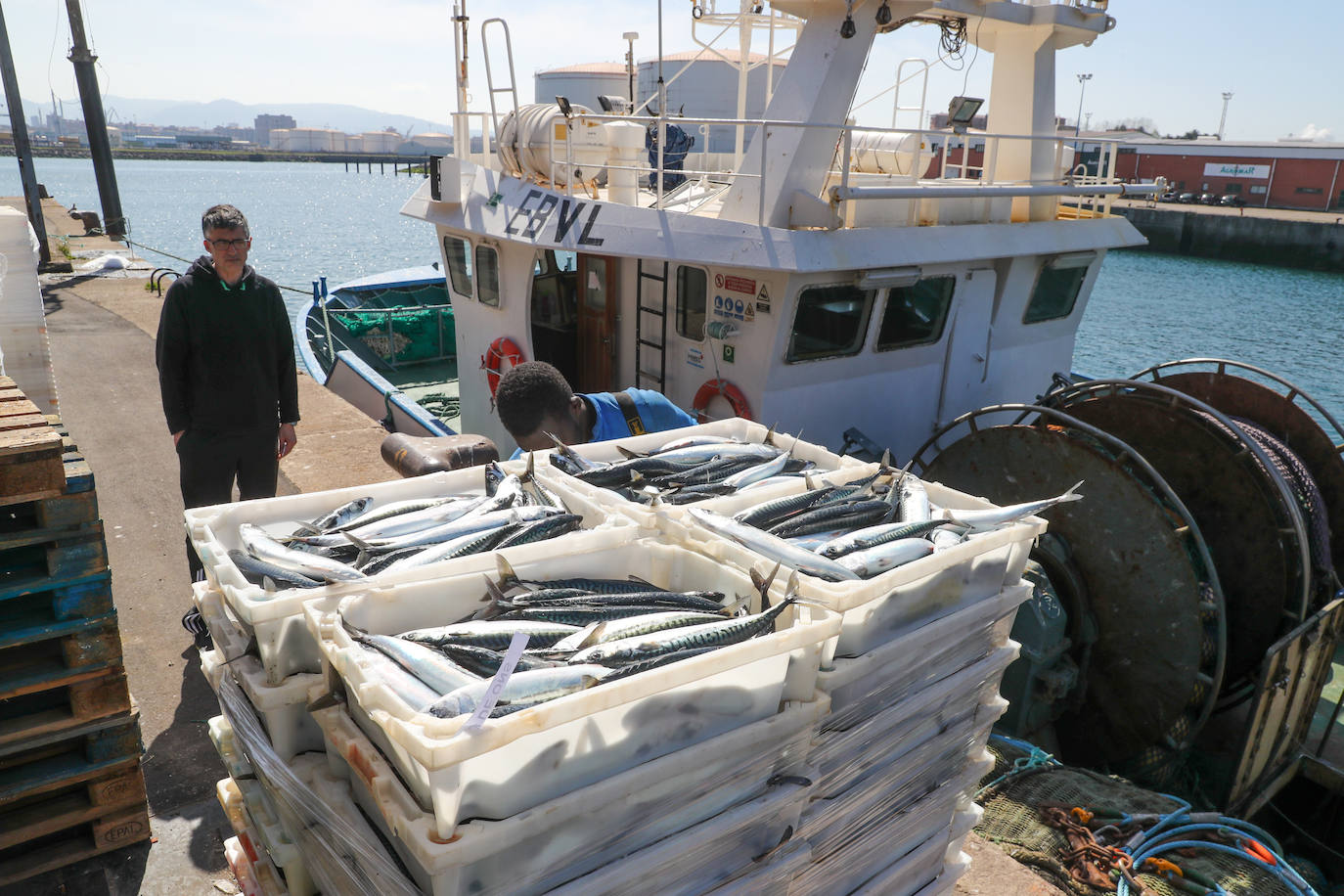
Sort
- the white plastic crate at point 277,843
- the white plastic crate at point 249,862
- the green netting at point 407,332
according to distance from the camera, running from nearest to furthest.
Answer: the white plastic crate at point 277,843 < the white plastic crate at point 249,862 < the green netting at point 407,332

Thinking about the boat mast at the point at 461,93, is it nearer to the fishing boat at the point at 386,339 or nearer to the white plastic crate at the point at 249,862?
the fishing boat at the point at 386,339

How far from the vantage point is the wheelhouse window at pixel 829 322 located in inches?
263

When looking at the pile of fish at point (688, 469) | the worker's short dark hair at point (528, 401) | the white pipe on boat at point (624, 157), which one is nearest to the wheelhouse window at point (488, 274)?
the white pipe on boat at point (624, 157)

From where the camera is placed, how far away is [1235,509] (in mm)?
5520

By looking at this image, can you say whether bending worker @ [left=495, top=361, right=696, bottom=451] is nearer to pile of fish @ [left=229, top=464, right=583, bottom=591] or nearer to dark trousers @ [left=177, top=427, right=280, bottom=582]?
pile of fish @ [left=229, top=464, right=583, bottom=591]

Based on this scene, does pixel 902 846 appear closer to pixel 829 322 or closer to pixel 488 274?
pixel 829 322

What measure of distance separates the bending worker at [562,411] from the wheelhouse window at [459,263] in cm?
497

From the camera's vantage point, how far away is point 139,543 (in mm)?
5918

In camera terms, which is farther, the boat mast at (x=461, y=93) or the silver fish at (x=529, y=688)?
the boat mast at (x=461, y=93)

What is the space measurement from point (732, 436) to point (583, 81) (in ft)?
88.3

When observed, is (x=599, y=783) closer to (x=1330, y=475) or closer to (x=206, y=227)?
(x=206, y=227)

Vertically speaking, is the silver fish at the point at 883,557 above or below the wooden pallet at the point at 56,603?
above

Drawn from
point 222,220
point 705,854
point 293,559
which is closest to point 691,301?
point 222,220

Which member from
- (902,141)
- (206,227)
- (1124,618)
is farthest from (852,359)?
(206,227)
